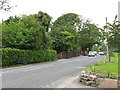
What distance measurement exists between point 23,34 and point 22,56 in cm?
411

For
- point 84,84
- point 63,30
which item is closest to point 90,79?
point 84,84

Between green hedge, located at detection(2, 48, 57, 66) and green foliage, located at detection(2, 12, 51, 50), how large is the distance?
132 cm

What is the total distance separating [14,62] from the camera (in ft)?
68.9

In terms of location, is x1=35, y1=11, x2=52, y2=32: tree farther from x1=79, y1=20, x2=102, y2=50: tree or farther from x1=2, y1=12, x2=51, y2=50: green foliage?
x1=79, y1=20, x2=102, y2=50: tree

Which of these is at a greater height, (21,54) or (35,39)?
(35,39)

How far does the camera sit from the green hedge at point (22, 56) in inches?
758

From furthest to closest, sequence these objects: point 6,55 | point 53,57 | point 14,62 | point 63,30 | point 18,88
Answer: point 63,30
point 53,57
point 14,62
point 6,55
point 18,88

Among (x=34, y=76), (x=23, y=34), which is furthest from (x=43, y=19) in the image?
(x=34, y=76)

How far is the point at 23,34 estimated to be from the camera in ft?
82.4

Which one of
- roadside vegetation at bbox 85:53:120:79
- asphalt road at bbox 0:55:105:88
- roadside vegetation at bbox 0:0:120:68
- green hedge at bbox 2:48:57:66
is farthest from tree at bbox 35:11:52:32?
roadside vegetation at bbox 85:53:120:79

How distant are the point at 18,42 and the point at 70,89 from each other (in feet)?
60.3

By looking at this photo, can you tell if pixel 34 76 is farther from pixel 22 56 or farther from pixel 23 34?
pixel 23 34

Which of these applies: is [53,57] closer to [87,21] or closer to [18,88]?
[18,88]

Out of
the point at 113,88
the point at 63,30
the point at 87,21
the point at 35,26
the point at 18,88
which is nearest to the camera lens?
the point at 113,88
